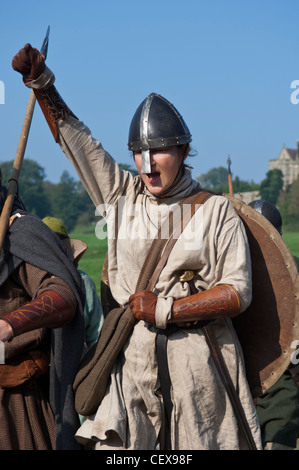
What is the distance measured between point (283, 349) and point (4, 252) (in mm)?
1638

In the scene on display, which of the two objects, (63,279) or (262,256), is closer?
(63,279)

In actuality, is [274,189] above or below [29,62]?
below

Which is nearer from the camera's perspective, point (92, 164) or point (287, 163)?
point (92, 164)

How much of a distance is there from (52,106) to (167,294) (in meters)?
1.15

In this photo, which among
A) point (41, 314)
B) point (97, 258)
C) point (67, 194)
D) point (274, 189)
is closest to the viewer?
point (41, 314)

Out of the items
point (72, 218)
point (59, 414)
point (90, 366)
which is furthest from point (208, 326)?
point (72, 218)

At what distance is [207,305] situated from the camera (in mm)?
3980

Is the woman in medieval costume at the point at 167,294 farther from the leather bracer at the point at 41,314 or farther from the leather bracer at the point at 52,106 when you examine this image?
the leather bracer at the point at 41,314

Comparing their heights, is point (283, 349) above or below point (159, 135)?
below

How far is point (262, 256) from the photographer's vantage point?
14.8ft

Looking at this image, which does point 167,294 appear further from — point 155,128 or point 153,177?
point 155,128

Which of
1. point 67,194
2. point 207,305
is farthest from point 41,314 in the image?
point 67,194

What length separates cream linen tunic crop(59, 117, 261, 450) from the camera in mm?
4039

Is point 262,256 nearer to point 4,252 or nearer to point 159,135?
point 159,135
